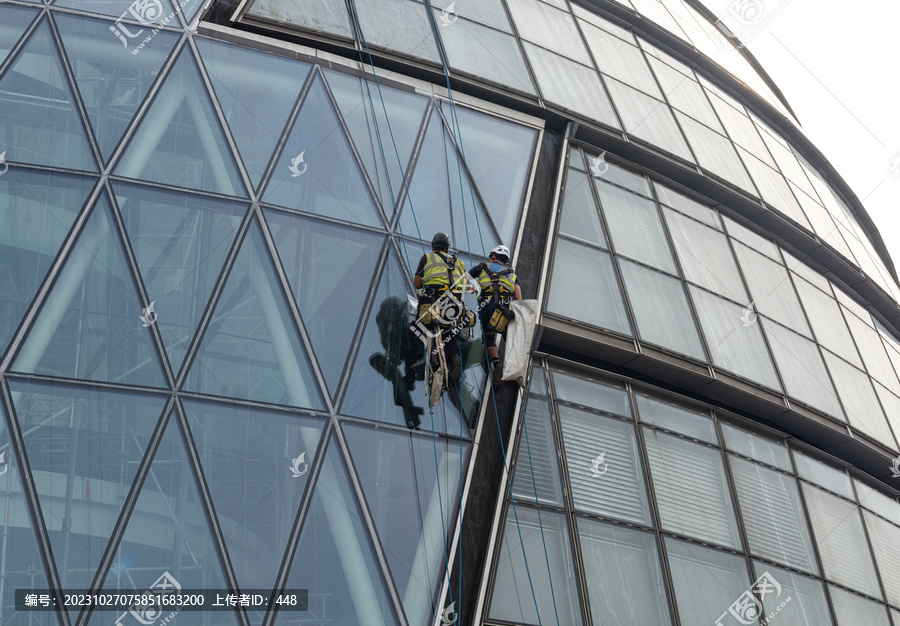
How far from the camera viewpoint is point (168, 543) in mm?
10055

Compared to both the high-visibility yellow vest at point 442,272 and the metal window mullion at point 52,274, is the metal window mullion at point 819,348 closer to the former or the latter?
the high-visibility yellow vest at point 442,272

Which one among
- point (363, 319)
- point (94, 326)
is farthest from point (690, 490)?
point (94, 326)

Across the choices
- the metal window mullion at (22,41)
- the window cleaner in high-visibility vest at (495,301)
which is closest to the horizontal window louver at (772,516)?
→ the window cleaner in high-visibility vest at (495,301)

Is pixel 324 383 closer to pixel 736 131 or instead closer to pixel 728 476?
pixel 728 476

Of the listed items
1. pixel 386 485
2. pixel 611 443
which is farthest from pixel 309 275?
pixel 611 443

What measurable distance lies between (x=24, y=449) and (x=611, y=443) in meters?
8.23

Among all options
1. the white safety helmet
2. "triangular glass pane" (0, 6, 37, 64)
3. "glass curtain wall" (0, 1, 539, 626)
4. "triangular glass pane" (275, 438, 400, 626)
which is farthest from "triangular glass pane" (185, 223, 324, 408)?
"triangular glass pane" (0, 6, 37, 64)

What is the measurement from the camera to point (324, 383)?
11766 millimetres

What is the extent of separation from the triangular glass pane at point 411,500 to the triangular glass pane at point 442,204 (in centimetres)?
348

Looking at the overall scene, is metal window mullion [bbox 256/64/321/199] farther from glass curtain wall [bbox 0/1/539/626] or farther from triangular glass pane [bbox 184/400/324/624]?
triangular glass pane [bbox 184/400/324/624]

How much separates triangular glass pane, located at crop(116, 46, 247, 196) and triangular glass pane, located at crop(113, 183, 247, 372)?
301mm

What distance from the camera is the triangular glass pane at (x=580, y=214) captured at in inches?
622

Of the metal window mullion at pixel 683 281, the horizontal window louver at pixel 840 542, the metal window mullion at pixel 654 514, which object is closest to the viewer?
the metal window mullion at pixel 654 514

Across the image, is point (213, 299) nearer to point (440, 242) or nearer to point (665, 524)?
point (440, 242)
